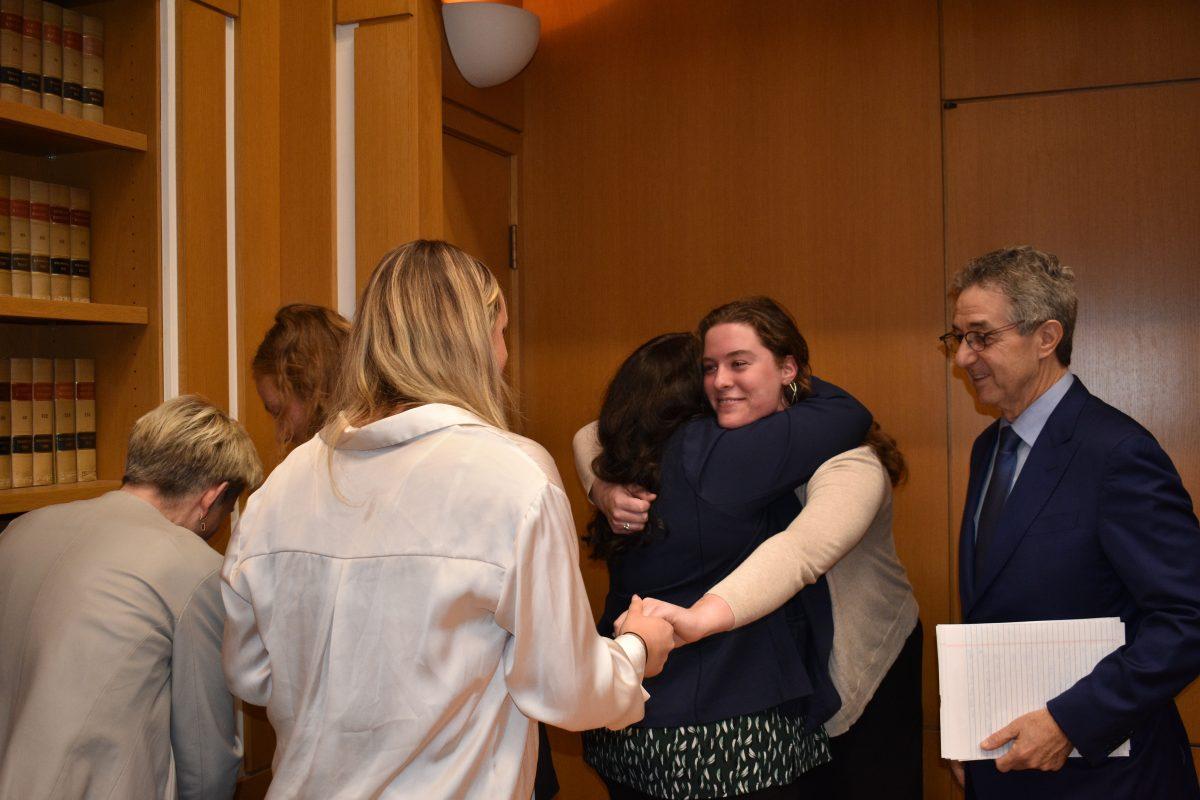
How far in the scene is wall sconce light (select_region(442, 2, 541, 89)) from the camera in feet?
10.4

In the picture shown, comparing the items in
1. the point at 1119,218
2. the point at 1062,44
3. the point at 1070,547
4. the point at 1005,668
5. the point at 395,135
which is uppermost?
the point at 1062,44

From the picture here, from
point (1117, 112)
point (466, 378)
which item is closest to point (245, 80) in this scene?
point (466, 378)

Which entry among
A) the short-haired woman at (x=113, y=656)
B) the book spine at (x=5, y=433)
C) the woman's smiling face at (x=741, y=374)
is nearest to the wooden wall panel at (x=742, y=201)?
the woman's smiling face at (x=741, y=374)

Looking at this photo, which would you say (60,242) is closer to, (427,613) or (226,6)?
(226,6)

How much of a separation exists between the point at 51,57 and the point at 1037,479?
8.22 feet

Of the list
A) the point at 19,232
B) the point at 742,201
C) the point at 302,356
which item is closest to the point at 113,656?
the point at 302,356

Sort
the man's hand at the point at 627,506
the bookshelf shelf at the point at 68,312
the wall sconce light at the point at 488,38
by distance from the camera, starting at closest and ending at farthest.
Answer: the man's hand at the point at 627,506, the bookshelf shelf at the point at 68,312, the wall sconce light at the point at 488,38

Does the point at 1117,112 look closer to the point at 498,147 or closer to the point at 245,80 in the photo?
the point at 498,147

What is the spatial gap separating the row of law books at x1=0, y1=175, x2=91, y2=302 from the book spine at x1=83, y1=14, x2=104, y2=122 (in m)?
0.21

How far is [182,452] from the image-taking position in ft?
6.93

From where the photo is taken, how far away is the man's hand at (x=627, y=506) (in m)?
1.99

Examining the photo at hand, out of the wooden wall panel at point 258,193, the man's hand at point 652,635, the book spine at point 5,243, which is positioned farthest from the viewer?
the wooden wall panel at point 258,193

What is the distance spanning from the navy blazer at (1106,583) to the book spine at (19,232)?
2301mm

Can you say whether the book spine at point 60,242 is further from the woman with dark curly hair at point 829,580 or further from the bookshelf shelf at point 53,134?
the woman with dark curly hair at point 829,580
